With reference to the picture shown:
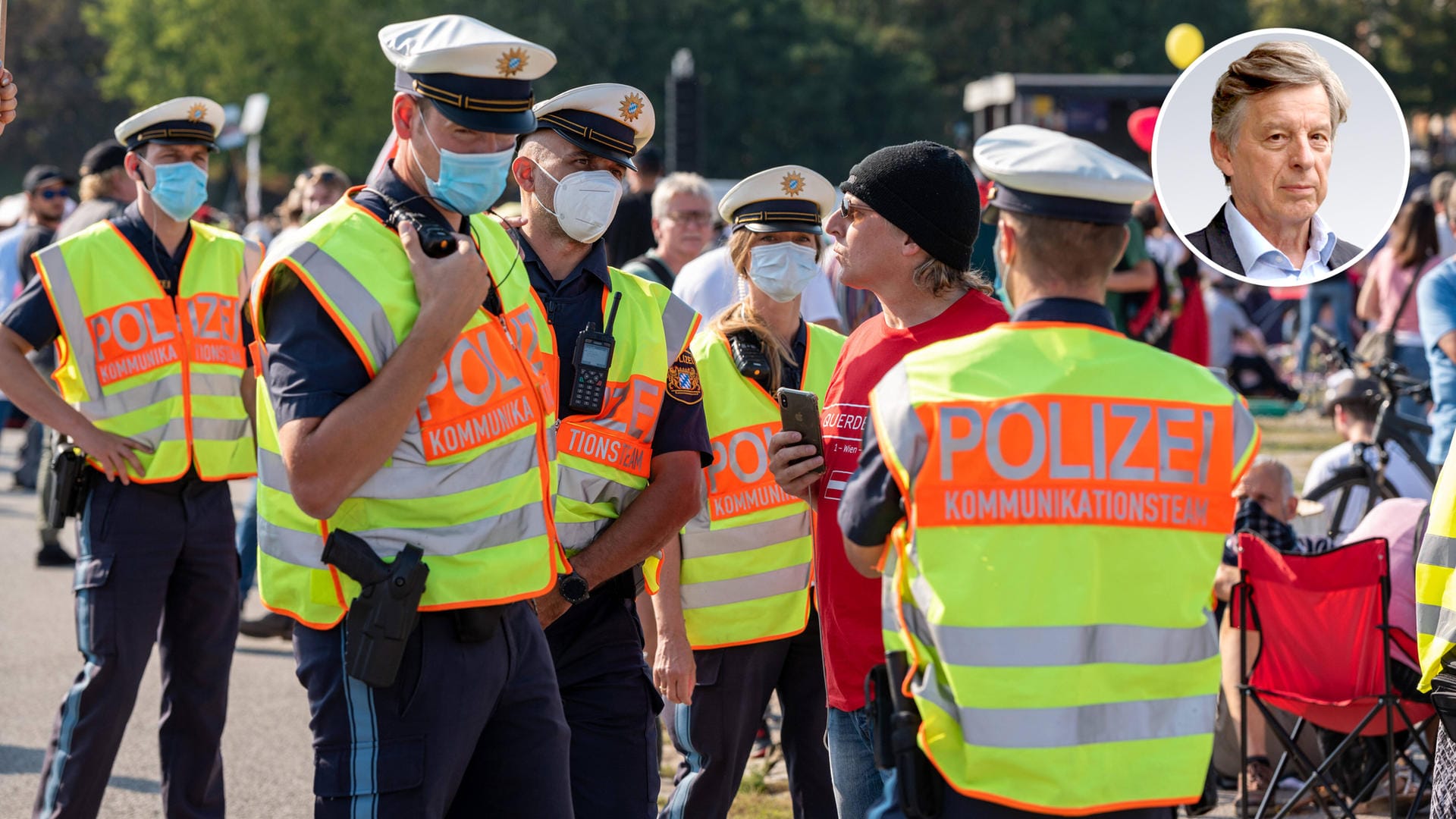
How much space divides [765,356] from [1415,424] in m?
5.61

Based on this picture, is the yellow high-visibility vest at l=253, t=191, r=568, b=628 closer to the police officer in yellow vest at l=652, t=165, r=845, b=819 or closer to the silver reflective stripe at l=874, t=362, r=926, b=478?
the silver reflective stripe at l=874, t=362, r=926, b=478

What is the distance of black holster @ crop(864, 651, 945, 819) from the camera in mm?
2775

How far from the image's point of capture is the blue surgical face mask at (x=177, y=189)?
5.37m

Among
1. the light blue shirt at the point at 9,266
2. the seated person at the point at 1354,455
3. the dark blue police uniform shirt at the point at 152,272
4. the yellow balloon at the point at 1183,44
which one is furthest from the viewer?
the yellow balloon at the point at 1183,44

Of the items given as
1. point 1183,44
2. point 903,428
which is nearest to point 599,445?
point 903,428

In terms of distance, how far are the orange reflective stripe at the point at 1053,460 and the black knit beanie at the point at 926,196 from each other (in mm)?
1029

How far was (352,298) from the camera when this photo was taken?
295 centimetres

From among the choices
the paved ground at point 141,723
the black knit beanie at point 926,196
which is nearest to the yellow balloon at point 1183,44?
the paved ground at point 141,723

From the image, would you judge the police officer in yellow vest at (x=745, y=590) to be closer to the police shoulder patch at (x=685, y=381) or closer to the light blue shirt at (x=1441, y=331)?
the police shoulder patch at (x=685, y=381)

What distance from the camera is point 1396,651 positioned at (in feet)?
18.0

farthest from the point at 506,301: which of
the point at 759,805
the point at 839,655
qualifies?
the point at 759,805

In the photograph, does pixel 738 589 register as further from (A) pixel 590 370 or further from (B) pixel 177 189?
(B) pixel 177 189

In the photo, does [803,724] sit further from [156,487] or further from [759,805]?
[156,487]

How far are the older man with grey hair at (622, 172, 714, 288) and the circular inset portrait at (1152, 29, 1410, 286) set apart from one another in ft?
11.3
